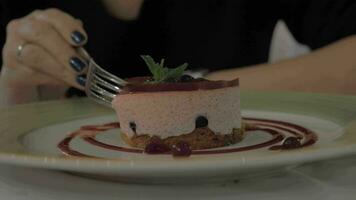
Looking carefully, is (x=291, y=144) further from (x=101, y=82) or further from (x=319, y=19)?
(x=319, y=19)

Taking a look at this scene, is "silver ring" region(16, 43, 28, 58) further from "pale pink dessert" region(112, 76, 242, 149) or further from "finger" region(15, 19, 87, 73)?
"pale pink dessert" region(112, 76, 242, 149)

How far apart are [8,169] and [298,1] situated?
1.42m

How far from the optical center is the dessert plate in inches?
19.1

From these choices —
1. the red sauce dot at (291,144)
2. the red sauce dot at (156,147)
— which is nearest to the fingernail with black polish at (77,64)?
the red sauce dot at (156,147)

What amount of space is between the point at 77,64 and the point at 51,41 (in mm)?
83

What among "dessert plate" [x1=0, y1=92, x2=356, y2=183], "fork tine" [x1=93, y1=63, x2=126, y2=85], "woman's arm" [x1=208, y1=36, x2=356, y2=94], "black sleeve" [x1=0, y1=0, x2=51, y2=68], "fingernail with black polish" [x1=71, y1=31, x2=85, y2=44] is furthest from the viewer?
"black sleeve" [x1=0, y1=0, x2=51, y2=68]

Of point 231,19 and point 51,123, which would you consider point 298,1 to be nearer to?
point 231,19

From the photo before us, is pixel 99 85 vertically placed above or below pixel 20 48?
below

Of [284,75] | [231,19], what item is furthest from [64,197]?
[231,19]

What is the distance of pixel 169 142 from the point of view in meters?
0.75

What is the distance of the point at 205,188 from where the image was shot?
534mm

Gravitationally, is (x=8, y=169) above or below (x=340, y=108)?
below

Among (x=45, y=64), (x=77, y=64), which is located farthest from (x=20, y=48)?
(x=77, y=64)

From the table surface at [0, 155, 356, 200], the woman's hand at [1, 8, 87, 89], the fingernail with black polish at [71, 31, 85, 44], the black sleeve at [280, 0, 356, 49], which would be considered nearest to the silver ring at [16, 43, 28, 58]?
the woman's hand at [1, 8, 87, 89]
